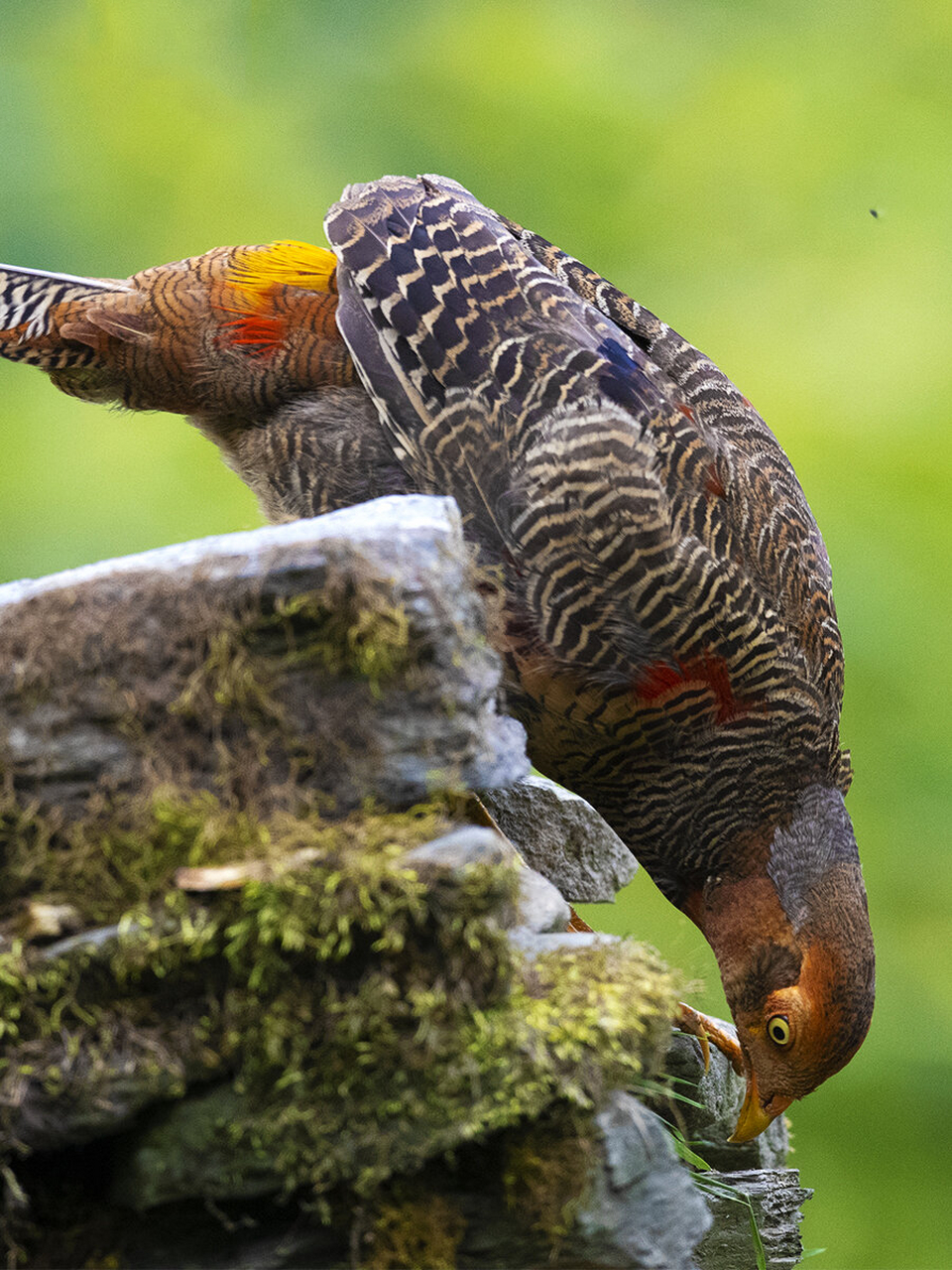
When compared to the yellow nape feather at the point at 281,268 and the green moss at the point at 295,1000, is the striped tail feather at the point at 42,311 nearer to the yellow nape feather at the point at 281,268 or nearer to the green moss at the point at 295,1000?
the yellow nape feather at the point at 281,268

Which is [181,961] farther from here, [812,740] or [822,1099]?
[822,1099]

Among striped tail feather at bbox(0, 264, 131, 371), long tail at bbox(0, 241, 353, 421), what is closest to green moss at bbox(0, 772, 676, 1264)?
long tail at bbox(0, 241, 353, 421)

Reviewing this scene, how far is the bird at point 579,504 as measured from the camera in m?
2.33

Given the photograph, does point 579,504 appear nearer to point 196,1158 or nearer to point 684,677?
point 684,677

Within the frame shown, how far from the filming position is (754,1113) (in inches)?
101

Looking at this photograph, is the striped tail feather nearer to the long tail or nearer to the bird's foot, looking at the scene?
the long tail

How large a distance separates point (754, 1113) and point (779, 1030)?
0.24 metres

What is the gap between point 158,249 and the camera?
4215mm

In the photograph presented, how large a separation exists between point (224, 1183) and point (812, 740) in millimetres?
1643

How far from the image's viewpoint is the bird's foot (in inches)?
105

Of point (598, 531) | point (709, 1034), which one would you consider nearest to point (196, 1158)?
point (598, 531)

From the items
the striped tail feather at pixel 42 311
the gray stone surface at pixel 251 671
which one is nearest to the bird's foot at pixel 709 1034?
the gray stone surface at pixel 251 671

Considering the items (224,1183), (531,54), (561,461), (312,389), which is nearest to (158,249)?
(531,54)

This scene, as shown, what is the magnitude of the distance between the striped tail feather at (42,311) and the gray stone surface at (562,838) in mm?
1431
